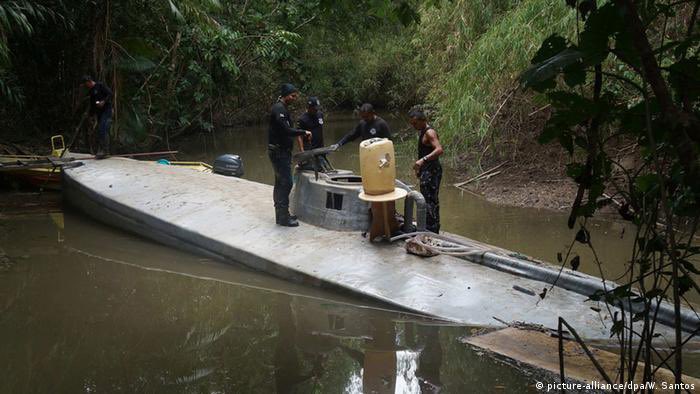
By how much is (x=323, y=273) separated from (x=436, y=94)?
32.0 feet

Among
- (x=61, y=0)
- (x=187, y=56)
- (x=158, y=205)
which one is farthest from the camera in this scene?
(x=187, y=56)

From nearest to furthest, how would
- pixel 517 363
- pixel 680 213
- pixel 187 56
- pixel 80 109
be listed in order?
pixel 680 213 < pixel 517 363 < pixel 80 109 < pixel 187 56

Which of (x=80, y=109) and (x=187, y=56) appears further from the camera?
(x=187, y=56)

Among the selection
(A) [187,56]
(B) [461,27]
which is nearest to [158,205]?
(B) [461,27]

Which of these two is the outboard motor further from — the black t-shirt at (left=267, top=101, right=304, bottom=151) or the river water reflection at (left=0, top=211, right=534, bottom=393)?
the black t-shirt at (left=267, top=101, right=304, bottom=151)

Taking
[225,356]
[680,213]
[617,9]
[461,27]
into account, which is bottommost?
[225,356]

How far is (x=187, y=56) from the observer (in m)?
18.4

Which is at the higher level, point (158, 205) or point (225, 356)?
point (158, 205)

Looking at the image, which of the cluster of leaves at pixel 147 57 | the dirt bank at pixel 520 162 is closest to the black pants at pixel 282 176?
the cluster of leaves at pixel 147 57

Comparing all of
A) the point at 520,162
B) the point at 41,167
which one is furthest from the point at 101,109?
the point at 520,162

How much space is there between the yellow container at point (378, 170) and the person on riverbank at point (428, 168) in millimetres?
776

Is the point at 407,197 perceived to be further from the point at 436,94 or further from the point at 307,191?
the point at 436,94

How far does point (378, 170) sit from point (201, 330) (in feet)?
8.19

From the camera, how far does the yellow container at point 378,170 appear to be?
23.0 feet
